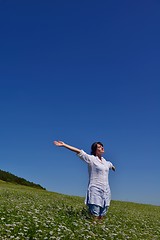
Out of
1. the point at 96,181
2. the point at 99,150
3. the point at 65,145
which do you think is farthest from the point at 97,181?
the point at 65,145

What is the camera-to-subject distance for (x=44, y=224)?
12.0 meters

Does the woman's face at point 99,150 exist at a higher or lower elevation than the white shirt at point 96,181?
higher

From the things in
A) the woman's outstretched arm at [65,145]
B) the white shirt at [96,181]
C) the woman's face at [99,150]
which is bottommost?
the white shirt at [96,181]

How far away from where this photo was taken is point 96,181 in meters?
13.9

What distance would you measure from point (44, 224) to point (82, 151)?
322cm

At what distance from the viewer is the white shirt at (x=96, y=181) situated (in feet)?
45.1

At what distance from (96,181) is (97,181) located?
4 cm

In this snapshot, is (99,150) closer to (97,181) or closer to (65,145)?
(97,181)

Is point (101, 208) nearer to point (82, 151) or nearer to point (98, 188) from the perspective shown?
point (98, 188)

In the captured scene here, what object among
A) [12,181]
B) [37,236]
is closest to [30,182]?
[12,181]

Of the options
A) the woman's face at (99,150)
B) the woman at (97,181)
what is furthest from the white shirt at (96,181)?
the woman's face at (99,150)

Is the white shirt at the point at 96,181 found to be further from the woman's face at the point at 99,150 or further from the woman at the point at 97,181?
the woman's face at the point at 99,150

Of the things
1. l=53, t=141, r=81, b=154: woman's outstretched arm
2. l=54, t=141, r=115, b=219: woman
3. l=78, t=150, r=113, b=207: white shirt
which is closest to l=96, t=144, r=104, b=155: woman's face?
l=54, t=141, r=115, b=219: woman

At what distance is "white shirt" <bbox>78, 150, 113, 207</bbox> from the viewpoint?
1376cm
